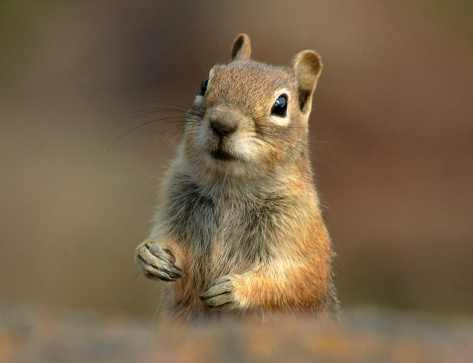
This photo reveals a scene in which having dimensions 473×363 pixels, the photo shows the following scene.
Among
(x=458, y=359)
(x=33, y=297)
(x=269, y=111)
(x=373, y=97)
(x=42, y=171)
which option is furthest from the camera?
(x=373, y=97)

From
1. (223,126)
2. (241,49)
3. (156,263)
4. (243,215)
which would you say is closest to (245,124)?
(223,126)

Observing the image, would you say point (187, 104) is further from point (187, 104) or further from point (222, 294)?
point (222, 294)

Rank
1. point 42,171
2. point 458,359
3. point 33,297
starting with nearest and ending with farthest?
point 458,359 → point 33,297 → point 42,171

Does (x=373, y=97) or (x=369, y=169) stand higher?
(x=373, y=97)

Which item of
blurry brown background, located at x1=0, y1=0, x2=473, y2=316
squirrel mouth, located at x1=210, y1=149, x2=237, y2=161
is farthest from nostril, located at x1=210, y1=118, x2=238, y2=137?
blurry brown background, located at x1=0, y1=0, x2=473, y2=316

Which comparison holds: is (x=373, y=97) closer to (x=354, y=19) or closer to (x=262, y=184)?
(x=354, y=19)

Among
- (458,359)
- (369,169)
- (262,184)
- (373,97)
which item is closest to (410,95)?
(373,97)

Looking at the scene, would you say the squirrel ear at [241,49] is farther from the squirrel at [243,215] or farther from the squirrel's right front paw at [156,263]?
the squirrel's right front paw at [156,263]

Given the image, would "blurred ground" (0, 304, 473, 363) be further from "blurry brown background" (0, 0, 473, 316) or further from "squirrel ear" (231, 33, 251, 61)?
"blurry brown background" (0, 0, 473, 316)
